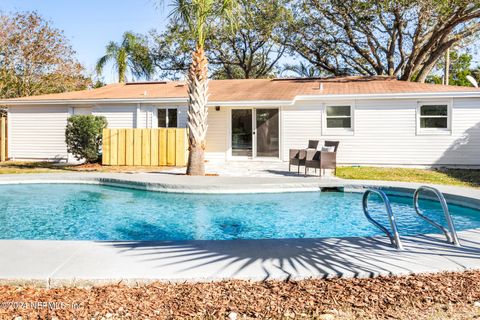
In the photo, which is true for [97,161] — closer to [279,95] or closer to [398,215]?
[279,95]

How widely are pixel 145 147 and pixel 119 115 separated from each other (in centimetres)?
336

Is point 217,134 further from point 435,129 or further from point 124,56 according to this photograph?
point 124,56

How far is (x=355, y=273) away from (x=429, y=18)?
21.4 metres

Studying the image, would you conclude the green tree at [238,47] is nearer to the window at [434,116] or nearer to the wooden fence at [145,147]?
the window at [434,116]

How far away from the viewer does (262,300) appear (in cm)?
314

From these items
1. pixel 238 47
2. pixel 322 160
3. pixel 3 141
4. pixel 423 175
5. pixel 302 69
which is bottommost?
pixel 423 175

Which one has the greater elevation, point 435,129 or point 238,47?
Result: point 238,47

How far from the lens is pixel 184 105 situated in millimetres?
17469

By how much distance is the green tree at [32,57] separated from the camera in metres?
26.2

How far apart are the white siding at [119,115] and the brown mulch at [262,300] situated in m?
15.1

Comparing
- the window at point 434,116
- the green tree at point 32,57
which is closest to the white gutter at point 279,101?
the window at point 434,116

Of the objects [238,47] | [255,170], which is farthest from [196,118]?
[238,47]

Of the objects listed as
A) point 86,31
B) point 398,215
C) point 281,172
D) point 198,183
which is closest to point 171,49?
point 86,31

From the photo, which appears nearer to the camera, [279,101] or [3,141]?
[279,101]
